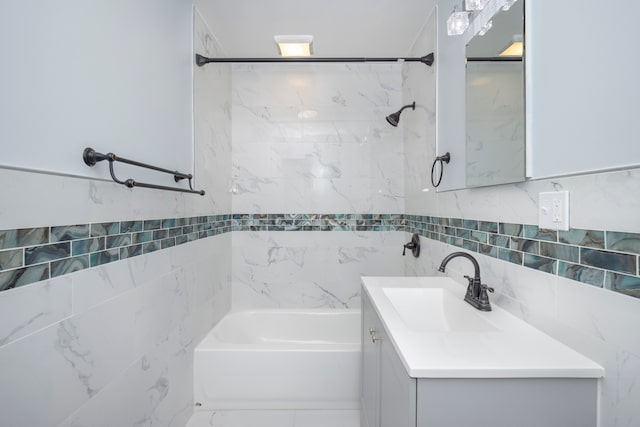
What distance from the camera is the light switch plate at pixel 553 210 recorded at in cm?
82

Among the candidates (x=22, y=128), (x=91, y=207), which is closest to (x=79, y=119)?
(x=22, y=128)

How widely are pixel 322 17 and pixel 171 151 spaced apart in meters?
1.33

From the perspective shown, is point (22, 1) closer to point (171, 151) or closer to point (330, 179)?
point (171, 151)

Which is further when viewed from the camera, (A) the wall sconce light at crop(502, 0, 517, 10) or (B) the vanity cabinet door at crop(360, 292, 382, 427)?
(B) the vanity cabinet door at crop(360, 292, 382, 427)

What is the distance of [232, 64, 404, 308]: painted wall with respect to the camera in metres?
2.51

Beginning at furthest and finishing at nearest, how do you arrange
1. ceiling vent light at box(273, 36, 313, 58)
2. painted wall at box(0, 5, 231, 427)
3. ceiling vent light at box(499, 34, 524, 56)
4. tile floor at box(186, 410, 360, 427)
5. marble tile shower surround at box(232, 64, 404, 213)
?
marble tile shower surround at box(232, 64, 404, 213) → tile floor at box(186, 410, 360, 427) → ceiling vent light at box(273, 36, 313, 58) → ceiling vent light at box(499, 34, 524, 56) → painted wall at box(0, 5, 231, 427)

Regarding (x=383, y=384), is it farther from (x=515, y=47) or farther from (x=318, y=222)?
(x=318, y=222)

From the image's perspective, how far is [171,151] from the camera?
153cm

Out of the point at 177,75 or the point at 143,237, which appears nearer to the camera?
the point at 143,237

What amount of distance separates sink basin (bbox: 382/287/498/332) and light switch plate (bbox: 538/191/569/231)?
0.45 m

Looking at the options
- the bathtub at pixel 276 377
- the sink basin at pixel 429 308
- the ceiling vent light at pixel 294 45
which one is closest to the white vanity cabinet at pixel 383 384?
the sink basin at pixel 429 308

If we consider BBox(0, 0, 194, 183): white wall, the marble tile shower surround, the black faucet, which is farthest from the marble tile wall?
the black faucet

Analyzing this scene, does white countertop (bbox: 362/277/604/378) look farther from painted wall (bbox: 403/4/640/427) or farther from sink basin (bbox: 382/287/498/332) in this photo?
sink basin (bbox: 382/287/498/332)

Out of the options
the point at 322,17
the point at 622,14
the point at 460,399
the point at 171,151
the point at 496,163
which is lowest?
the point at 460,399
